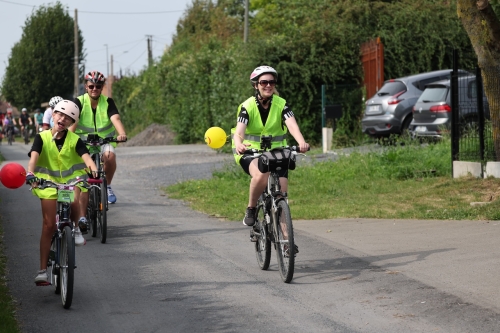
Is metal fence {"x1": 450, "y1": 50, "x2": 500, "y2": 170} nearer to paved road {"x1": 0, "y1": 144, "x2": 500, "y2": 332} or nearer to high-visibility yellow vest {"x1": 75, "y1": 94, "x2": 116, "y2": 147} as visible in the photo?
paved road {"x1": 0, "y1": 144, "x2": 500, "y2": 332}

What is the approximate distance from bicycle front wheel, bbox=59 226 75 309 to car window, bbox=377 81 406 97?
656 inches

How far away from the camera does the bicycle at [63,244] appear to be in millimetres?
7695

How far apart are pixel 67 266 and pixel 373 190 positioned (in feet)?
29.1

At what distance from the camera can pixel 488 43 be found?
14805mm

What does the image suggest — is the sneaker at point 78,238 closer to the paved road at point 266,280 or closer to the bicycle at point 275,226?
the paved road at point 266,280

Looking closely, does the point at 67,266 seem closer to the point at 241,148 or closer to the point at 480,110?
the point at 241,148

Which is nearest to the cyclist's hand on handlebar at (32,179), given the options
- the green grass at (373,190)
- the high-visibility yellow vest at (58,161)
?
the high-visibility yellow vest at (58,161)

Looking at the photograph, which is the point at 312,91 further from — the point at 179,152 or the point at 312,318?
the point at 312,318

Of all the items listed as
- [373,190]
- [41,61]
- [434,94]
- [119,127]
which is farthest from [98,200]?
[41,61]

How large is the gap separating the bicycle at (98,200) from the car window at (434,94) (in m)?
10.3

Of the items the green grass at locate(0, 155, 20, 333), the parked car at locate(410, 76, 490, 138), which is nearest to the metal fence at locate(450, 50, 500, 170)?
the parked car at locate(410, 76, 490, 138)

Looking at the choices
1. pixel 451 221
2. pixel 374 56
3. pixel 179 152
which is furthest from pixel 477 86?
pixel 179 152

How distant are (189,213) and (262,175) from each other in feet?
17.7

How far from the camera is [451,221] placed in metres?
12.4
